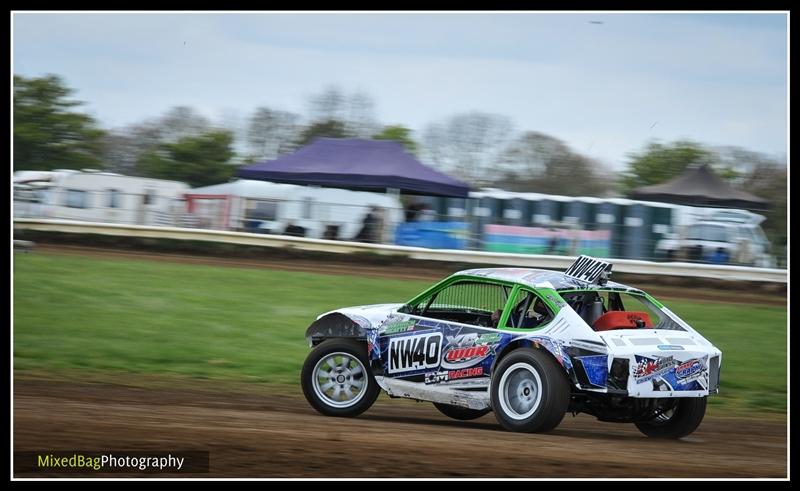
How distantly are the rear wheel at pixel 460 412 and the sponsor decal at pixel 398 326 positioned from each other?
109cm

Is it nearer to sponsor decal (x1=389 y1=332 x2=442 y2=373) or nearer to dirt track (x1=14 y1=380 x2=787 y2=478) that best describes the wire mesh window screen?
sponsor decal (x1=389 y1=332 x2=442 y2=373)

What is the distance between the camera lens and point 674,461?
764 centimetres

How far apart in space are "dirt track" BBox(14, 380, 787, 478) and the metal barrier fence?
11252 mm

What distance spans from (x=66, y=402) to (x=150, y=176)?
64.3 feet

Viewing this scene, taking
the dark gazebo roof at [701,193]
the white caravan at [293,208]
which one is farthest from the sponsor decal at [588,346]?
the dark gazebo roof at [701,193]

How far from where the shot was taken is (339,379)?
946 cm

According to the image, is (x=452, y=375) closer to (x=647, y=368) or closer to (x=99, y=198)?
(x=647, y=368)

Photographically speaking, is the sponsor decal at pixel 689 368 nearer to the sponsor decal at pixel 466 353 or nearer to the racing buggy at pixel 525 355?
the racing buggy at pixel 525 355

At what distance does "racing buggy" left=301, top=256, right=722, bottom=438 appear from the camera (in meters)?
8.06

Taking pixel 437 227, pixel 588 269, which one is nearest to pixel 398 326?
pixel 588 269

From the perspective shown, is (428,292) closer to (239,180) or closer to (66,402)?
(66,402)

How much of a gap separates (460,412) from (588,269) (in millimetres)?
2036

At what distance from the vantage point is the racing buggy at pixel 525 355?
317 inches
